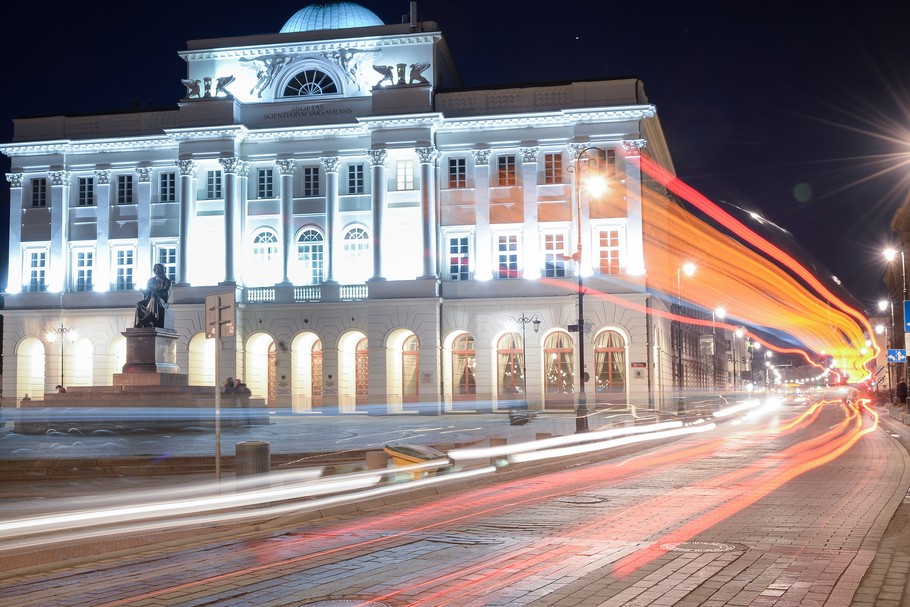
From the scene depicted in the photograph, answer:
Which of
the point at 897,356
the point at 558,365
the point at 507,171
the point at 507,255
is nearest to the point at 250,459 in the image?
the point at 897,356

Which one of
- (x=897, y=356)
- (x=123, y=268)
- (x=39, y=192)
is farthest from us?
(x=39, y=192)

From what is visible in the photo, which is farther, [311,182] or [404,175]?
[311,182]

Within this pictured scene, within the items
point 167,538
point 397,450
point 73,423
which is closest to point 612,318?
point 73,423

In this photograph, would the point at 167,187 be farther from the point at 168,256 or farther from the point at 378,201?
the point at 378,201

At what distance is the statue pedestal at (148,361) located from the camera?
3916cm

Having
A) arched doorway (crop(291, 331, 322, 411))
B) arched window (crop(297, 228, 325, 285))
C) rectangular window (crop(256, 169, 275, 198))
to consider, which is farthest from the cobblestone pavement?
rectangular window (crop(256, 169, 275, 198))

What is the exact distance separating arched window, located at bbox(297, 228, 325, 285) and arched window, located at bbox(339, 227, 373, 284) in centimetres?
141

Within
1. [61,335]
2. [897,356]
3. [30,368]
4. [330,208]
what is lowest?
[897,356]

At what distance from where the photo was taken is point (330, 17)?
6744 centimetres

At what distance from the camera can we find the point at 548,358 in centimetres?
5931

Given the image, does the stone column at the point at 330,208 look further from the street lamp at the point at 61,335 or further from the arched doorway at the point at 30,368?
the arched doorway at the point at 30,368

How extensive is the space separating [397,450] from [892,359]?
34438mm

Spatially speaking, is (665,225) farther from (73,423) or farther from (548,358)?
(73,423)

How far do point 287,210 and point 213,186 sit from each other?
509 cm
